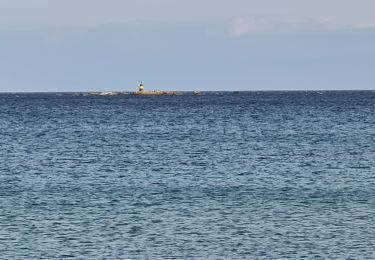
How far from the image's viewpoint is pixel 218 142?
10019cm

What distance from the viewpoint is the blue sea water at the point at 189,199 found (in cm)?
4350

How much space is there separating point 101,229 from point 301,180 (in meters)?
20.5

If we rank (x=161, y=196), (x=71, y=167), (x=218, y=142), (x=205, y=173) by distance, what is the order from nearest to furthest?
(x=161, y=196)
(x=205, y=173)
(x=71, y=167)
(x=218, y=142)

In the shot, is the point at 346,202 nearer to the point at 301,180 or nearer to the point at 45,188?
the point at 301,180

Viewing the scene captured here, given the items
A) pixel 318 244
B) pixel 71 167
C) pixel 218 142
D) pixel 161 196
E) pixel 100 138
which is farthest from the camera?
pixel 100 138

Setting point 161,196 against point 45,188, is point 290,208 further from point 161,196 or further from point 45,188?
point 45,188

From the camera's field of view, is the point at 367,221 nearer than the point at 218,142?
Yes

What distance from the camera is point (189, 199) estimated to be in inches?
2196

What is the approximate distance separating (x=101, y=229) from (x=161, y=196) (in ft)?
32.7

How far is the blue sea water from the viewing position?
4350 cm

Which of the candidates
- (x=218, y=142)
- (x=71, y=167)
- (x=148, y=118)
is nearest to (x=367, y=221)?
(x=71, y=167)

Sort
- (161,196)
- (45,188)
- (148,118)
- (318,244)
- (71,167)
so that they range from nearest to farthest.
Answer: (318,244)
(161,196)
(45,188)
(71,167)
(148,118)

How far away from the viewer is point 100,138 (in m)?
109

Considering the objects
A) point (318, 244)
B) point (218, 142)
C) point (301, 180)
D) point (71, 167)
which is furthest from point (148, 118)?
point (318, 244)
